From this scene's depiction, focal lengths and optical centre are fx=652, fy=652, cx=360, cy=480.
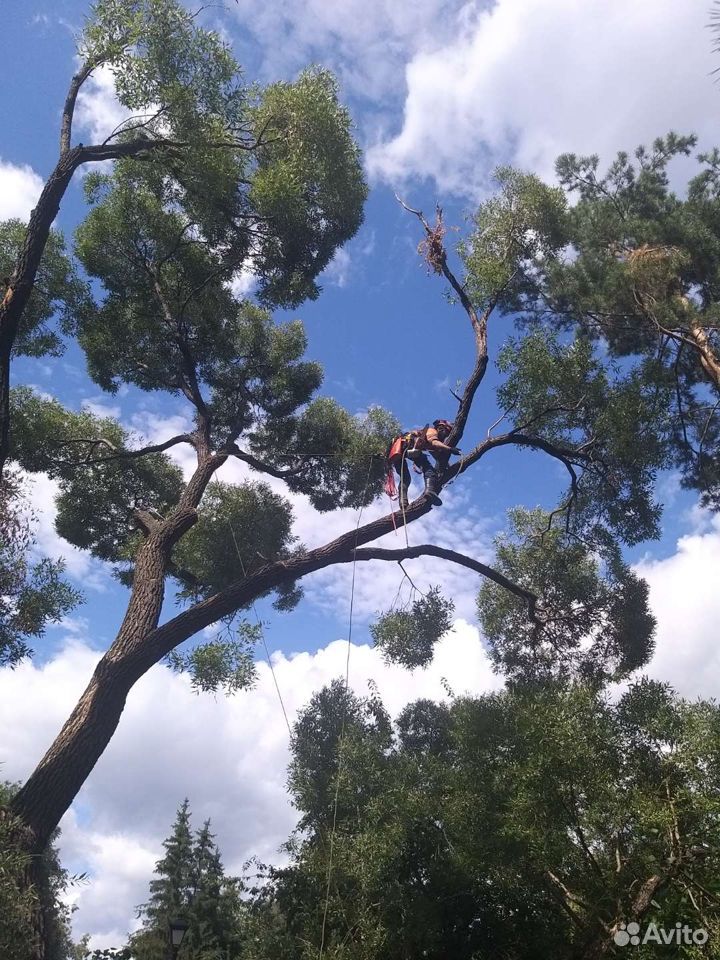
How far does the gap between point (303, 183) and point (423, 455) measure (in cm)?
530

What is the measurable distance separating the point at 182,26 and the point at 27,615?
977cm

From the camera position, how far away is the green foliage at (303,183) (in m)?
11.2

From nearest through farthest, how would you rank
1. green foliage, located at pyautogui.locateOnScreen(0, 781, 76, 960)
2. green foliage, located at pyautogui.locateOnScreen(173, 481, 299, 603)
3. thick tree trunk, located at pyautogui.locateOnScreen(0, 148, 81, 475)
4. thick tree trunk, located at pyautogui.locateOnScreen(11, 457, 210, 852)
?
green foliage, located at pyautogui.locateOnScreen(0, 781, 76, 960) → thick tree trunk, located at pyautogui.locateOnScreen(11, 457, 210, 852) → thick tree trunk, located at pyautogui.locateOnScreen(0, 148, 81, 475) → green foliage, located at pyautogui.locateOnScreen(173, 481, 299, 603)

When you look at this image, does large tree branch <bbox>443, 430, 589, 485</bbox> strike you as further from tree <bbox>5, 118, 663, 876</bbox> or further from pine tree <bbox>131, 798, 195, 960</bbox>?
pine tree <bbox>131, 798, 195, 960</bbox>

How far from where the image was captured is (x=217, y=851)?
3269 centimetres

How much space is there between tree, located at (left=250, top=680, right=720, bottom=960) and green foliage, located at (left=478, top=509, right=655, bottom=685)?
247 cm

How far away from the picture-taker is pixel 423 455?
10945 millimetres

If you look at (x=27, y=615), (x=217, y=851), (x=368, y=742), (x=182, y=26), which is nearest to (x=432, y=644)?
(x=368, y=742)

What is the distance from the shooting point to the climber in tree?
1056 cm

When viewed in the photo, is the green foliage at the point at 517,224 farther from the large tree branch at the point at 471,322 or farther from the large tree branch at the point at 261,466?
the large tree branch at the point at 261,466

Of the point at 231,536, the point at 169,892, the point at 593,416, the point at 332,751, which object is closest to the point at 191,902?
the point at 169,892

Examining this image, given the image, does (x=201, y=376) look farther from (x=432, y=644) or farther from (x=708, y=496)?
(x=708, y=496)

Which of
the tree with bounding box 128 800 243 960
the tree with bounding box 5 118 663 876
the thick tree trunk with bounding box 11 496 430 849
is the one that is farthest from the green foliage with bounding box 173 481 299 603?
the tree with bounding box 128 800 243 960

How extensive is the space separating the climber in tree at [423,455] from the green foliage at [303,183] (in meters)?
4.08
